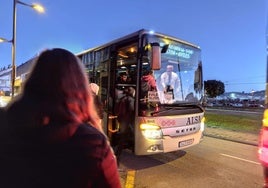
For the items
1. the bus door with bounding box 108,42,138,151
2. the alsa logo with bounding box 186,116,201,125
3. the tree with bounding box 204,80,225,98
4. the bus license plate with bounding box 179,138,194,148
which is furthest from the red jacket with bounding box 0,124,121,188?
the tree with bounding box 204,80,225,98

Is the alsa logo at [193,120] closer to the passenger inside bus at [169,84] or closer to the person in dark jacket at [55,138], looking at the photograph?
the passenger inside bus at [169,84]

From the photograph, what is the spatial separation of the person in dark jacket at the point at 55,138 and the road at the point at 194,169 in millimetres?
5028

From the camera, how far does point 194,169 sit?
25.7 ft

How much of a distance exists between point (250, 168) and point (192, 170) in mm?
1446

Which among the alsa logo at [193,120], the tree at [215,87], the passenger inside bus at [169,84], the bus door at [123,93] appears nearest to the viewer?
the passenger inside bus at [169,84]

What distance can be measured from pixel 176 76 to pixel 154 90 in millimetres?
803

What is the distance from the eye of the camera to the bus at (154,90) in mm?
7574

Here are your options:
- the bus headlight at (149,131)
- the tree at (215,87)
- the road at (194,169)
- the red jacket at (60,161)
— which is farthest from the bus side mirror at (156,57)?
the tree at (215,87)

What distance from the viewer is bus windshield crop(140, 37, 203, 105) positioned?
766 centimetres

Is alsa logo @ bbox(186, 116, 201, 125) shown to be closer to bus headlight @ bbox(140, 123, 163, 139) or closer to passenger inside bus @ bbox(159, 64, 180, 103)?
passenger inside bus @ bbox(159, 64, 180, 103)

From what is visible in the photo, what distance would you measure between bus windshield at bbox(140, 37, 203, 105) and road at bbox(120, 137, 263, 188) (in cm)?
152

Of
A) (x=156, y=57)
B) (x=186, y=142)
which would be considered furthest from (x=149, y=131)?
(x=156, y=57)

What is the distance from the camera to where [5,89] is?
121 ft

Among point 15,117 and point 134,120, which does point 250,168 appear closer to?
point 134,120
